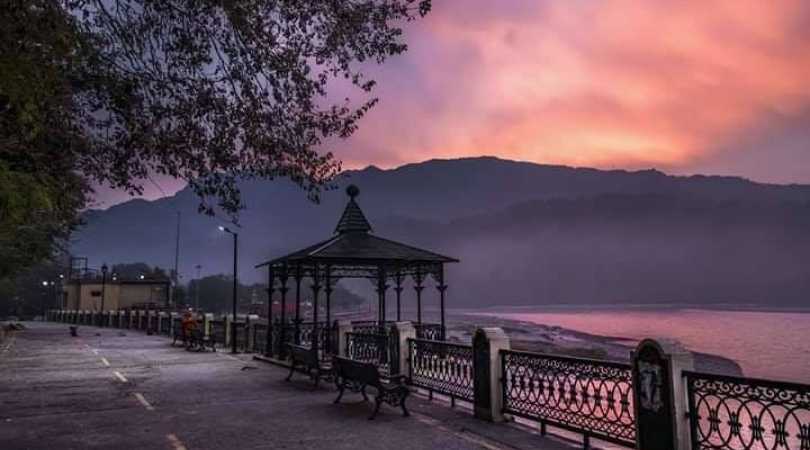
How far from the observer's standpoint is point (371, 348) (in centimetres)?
1512

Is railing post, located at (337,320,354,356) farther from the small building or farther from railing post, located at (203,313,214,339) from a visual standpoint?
the small building

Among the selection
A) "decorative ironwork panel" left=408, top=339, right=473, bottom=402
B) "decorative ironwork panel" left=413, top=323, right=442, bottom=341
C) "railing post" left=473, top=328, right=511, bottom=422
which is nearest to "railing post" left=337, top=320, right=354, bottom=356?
"decorative ironwork panel" left=408, top=339, right=473, bottom=402

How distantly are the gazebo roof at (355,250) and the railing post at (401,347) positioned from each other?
4.33 m

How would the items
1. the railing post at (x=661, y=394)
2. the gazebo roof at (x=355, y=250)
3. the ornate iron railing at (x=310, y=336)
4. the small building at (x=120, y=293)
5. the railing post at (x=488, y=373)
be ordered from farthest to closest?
the small building at (x=120, y=293) → the ornate iron railing at (x=310, y=336) → the gazebo roof at (x=355, y=250) → the railing post at (x=488, y=373) → the railing post at (x=661, y=394)

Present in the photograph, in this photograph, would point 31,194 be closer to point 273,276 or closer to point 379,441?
point 379,441

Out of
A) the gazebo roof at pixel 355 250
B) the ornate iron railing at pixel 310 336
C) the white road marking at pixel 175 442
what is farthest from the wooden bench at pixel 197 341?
the white road marking at pixel 175 442

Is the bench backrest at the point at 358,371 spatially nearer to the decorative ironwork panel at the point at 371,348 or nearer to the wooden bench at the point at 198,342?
the decorative ironwork panel at the point at 371,348

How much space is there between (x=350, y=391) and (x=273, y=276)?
26.5 ft

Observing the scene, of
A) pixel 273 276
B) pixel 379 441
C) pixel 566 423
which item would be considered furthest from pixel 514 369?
pixel 273 276

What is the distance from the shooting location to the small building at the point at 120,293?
265ft

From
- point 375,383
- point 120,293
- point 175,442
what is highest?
point 120,293

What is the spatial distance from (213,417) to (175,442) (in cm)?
181

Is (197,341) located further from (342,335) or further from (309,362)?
(309,362)

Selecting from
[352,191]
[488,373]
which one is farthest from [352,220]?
[488,373]
